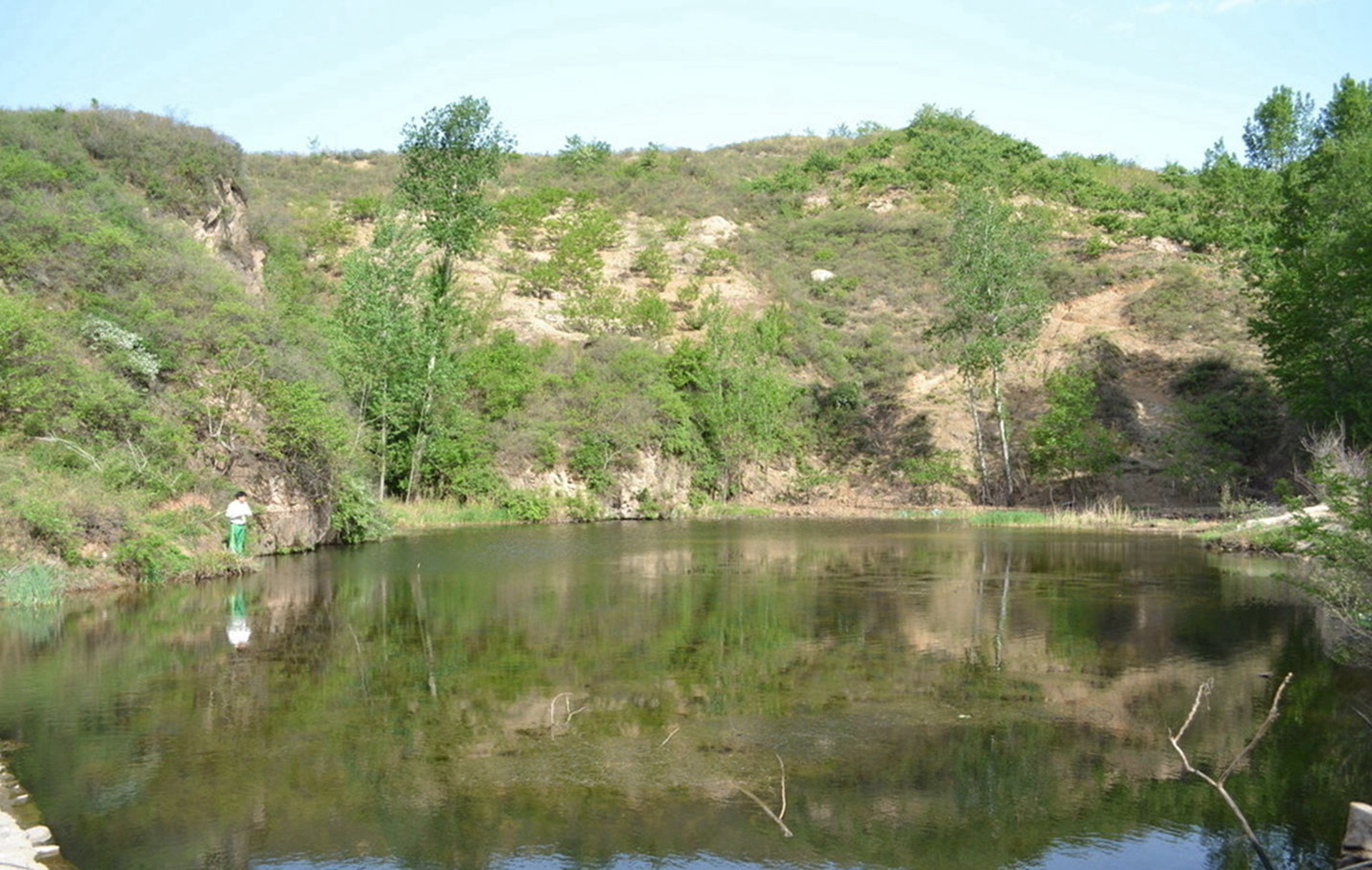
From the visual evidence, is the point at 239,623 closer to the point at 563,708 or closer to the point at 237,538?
the point at 237,538

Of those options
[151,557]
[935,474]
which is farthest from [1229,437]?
[151,557]

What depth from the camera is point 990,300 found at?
4503cm

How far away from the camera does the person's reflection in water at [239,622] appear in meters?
16.0

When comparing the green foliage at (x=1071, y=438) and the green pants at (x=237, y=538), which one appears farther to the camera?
the green foliage at (x=1071, y=438)

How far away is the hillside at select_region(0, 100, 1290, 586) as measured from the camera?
2436 cm

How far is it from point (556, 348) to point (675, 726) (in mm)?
34903

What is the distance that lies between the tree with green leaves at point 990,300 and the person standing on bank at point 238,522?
2980cm

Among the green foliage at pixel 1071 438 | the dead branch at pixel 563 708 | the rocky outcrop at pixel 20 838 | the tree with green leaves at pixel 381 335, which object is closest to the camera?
the rocky outcrop at pixel 20 838

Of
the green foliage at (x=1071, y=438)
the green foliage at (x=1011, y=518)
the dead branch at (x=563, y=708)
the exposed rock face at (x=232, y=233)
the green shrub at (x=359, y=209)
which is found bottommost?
the green foliage at (x=1011, y=518)

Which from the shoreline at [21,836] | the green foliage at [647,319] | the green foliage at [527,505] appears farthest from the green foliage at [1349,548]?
the green foliage at [647,319]

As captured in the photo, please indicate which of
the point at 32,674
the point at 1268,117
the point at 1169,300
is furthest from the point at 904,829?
the point at 1268,117

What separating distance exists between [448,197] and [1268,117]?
41751mm

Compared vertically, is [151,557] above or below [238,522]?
below

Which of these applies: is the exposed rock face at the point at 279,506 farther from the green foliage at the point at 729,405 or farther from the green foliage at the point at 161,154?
the green foliage at the point at 729,405
